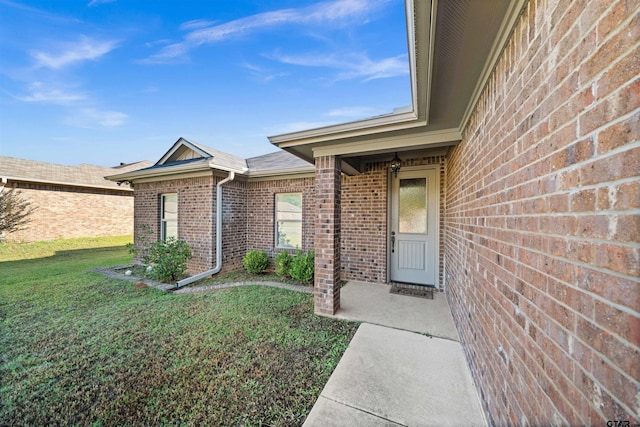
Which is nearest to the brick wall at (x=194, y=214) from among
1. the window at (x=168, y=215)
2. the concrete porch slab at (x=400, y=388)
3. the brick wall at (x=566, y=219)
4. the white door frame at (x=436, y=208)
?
the window at (x=168, y=215)

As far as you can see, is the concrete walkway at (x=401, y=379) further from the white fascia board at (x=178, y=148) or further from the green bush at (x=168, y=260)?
the white fascia board at (x=178, y=148)

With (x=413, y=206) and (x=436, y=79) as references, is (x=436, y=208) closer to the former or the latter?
(x=413, y=206)

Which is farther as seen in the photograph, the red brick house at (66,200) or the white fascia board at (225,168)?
the red brick house at (66,200)

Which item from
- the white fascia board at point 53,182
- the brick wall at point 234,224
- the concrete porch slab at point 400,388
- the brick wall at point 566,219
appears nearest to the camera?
the brick wall at point 566,219

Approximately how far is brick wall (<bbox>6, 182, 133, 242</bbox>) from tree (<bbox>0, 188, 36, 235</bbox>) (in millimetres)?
164

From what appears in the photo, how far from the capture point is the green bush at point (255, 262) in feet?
19.8

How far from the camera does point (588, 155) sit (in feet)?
2.51

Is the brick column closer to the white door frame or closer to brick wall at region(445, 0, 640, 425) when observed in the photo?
the white door frame

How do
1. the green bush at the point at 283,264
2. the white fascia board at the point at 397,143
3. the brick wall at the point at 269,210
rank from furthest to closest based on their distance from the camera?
the brick wall at the point at 269,210 < the green bush at the point at 283,264 < the white fascia board at the point at 397,143

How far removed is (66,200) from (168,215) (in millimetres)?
8450

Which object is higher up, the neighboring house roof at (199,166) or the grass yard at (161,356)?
the neighboring house roof at (199,166)

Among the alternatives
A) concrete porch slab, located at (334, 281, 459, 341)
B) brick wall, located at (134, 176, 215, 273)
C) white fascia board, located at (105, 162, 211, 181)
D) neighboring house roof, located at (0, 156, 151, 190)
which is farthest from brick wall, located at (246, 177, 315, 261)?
neighboring house roof, located at (0, 156, 151, 190)

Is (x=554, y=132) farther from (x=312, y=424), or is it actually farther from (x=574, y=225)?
(x=312, y=424)

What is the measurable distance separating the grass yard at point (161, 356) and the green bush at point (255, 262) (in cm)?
136
